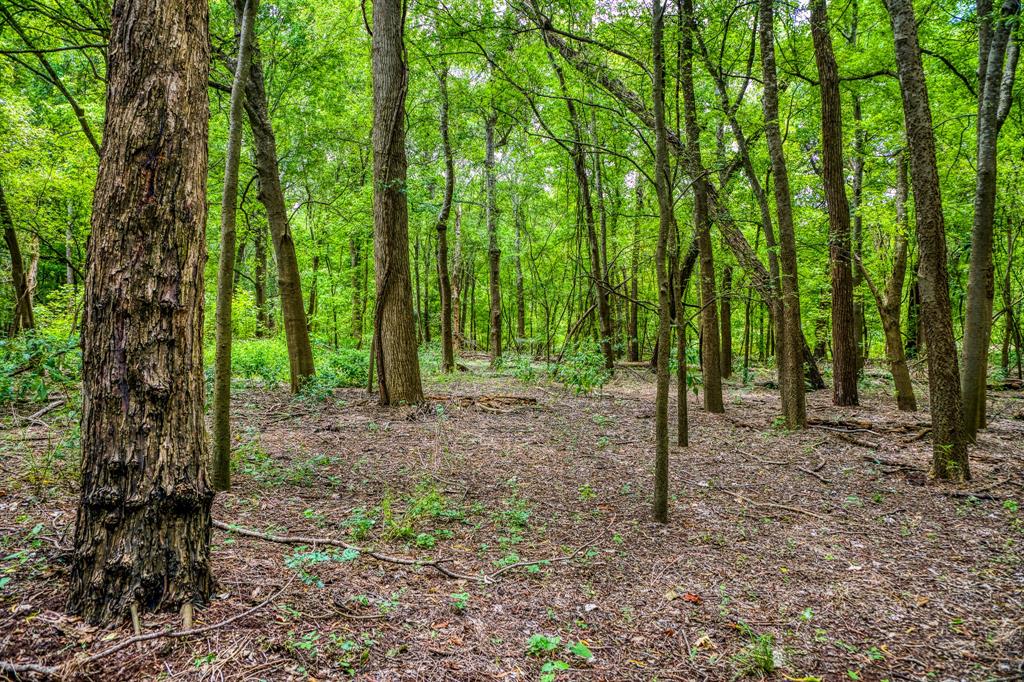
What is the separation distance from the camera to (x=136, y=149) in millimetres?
2150

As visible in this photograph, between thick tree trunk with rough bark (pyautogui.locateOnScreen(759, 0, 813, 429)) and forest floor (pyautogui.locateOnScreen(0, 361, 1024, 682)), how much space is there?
1.14 metres

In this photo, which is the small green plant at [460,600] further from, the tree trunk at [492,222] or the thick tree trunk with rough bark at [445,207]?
the tree trunk at [492,222]

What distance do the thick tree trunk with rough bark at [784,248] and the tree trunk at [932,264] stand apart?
64.4 inches

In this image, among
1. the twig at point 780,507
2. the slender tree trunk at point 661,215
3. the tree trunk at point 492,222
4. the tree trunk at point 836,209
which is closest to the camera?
the slender tree trunk at point 661,215

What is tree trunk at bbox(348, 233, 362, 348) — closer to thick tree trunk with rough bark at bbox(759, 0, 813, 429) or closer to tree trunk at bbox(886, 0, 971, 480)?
thick tree trunk with rough bark at bbox(759, 0, 813, 429)

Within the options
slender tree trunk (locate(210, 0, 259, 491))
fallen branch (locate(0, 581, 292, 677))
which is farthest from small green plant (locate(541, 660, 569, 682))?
slender tree trunk (locate(210, 0, 259, 491))

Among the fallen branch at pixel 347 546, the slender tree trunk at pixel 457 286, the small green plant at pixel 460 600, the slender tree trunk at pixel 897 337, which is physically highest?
the slender tree trunk at pixel 457 286

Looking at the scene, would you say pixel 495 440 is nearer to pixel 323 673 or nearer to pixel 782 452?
pixel 782 452

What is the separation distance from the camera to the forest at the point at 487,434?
213 centimetres

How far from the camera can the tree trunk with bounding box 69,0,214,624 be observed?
2078 millimetres

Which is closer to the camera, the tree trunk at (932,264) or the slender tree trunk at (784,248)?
the tree trunk at (932,264)

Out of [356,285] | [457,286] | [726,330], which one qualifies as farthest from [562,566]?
[356,285]

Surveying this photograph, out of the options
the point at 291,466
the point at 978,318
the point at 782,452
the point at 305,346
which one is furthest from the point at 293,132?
the point at 978,318

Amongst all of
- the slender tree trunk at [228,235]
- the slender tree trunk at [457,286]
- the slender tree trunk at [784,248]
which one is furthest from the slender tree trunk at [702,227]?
the slender tree trunk at [457,286]
